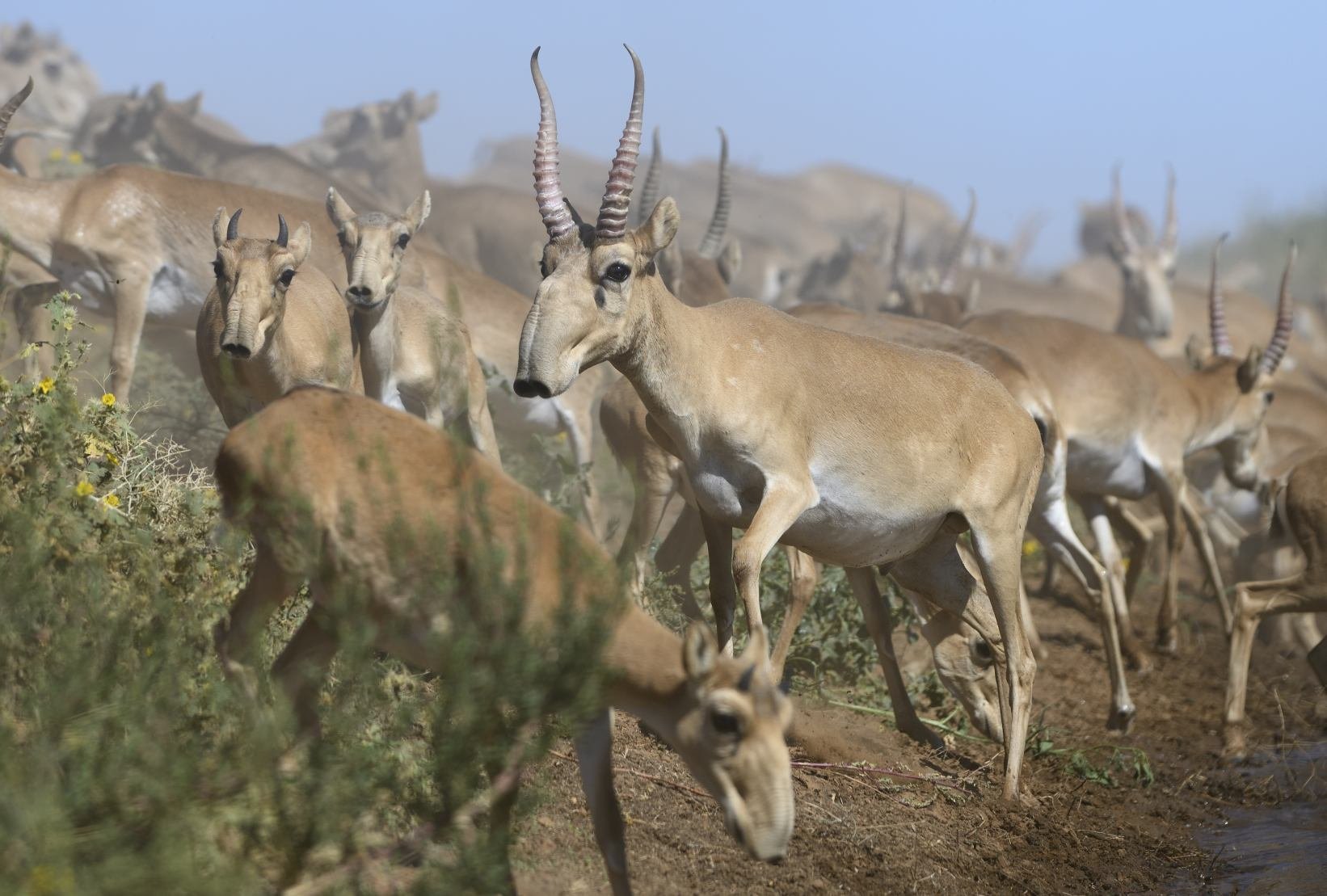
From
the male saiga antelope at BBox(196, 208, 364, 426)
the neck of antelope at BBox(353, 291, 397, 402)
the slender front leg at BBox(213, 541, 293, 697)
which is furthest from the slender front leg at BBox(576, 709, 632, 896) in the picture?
the neck of antelope at BBox(353, 291, 397, 402)

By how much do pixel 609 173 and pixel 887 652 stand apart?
3.13 metres

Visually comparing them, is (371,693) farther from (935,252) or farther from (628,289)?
(935,252)

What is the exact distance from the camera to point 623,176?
22.3ft

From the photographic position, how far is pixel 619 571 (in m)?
5.09

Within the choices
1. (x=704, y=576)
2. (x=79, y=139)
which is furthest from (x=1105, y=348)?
(x=79, y=139)

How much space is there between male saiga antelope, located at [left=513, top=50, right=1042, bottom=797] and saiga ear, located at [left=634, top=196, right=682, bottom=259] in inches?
0.4

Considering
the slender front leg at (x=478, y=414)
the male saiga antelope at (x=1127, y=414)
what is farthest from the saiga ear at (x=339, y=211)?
the male saiga antelope at (x=1127, y=414)

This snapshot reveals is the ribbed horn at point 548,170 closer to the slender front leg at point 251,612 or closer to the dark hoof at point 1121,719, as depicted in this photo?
the slender front leg at point 251,612

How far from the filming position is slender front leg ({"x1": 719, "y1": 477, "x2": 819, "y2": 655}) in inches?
263

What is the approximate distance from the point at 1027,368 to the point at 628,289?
5019mm

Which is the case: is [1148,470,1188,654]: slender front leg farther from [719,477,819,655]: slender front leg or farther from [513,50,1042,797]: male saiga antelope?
[719,477,819,655]: slender front leg

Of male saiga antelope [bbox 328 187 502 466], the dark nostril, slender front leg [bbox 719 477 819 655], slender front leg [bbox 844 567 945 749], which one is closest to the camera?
the dark nostril

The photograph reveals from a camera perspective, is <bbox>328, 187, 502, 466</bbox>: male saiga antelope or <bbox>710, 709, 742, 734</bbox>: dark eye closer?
<bbox>710, 709, 742, 734</bbox>: dark eye

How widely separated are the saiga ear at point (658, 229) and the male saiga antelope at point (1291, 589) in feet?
15.8
